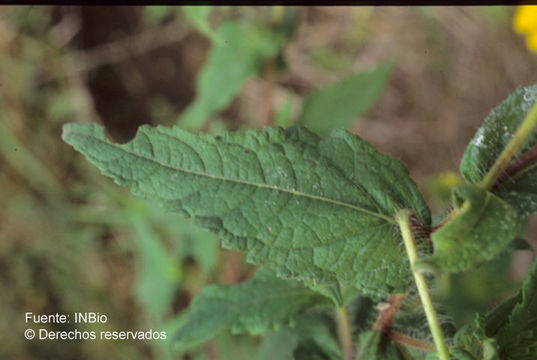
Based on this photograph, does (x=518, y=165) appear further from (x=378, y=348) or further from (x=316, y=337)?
(x=316, y=337)

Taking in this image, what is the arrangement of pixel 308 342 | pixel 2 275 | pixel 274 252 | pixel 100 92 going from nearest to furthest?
pixel 274 252 → pixel 308 342 → pixel 2 275 → pixel 100 92

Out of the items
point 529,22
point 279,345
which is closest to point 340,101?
point 529,22

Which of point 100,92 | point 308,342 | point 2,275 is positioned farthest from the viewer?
point 100,92

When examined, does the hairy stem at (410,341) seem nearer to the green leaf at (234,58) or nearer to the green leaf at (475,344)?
the green leaf at (475,344)

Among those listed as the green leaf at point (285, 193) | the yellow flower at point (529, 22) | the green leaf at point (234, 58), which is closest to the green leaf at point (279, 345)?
the green leaf at point (285, 193)

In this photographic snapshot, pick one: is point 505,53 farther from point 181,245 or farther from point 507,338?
point 507,338

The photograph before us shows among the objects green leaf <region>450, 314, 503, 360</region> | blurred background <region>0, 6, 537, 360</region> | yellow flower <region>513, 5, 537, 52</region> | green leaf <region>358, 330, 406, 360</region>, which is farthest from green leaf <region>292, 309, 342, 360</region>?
yellow flower <region>513, 5, 537, 52</region>

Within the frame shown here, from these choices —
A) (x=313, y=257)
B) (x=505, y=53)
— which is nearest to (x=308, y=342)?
(x=313, y=257)
